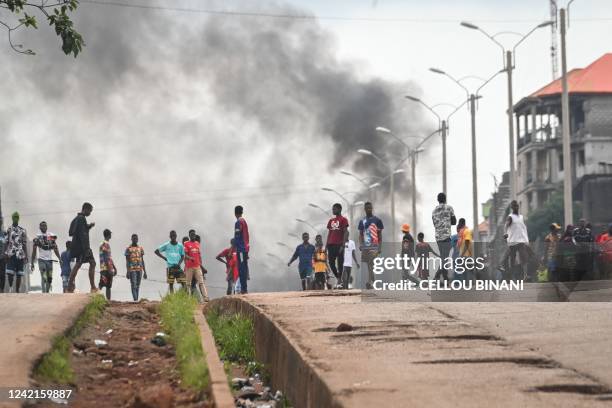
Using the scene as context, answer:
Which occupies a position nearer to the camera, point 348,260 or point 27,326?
point 27,326

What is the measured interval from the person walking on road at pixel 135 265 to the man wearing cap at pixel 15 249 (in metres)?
3.21

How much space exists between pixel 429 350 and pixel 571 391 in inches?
76.7

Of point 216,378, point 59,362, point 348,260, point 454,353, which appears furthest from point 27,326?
point 348,260

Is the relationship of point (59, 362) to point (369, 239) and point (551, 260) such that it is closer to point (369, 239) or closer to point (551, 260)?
point (551, 260)

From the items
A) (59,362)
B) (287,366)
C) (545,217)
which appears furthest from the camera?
(545,217)

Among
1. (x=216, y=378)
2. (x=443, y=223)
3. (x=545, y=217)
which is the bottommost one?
(x=216, y=378)

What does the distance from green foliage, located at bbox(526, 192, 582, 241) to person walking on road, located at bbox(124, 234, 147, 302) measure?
6746cm

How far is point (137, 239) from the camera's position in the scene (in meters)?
→ 26.7

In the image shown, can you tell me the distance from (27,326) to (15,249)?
32.1ft

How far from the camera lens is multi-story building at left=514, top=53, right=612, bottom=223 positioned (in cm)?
9575

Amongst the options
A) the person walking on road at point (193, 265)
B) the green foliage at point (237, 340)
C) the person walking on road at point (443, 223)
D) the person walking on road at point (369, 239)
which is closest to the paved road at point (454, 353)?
the green foliage at point (237, 340)

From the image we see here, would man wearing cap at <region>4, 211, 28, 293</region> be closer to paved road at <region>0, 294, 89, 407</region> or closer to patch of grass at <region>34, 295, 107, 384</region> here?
paved road at <region>0, 294, 89, 407</region>

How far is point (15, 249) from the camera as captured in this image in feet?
76.8

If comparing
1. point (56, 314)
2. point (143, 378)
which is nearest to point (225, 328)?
point (56, 314)
